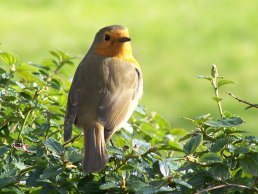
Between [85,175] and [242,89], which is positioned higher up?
[242,89]

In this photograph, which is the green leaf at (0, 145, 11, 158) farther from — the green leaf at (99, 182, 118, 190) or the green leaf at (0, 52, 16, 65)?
the green leaf at (0, 52, 16, 65)

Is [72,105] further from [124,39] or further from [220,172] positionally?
[220,172]

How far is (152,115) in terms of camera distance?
4.11 m

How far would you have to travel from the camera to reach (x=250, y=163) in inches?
102

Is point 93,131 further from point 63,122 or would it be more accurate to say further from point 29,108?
point 29,108

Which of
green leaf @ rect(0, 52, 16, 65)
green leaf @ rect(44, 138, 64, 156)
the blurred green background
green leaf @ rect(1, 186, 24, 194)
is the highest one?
the blurred green background

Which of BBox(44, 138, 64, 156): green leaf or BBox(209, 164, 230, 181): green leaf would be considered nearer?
BBox(209, 164, 230, 181): green leaf

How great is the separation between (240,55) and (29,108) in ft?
26.5

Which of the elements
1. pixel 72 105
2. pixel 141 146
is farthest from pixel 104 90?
pixel 141 146

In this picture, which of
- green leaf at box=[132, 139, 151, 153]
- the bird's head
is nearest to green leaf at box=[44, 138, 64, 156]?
green leaf at box=[132, 139, 151, 153]

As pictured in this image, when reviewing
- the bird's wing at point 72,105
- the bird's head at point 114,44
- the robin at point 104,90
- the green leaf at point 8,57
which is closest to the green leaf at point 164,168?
the robin at point 104,90

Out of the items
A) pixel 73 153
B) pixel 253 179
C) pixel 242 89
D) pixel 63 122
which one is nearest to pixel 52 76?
pixel 63 122

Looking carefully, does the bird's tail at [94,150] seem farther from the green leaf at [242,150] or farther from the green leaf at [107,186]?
the green leaf at [242,150]

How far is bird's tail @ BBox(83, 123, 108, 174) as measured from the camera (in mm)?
2697
